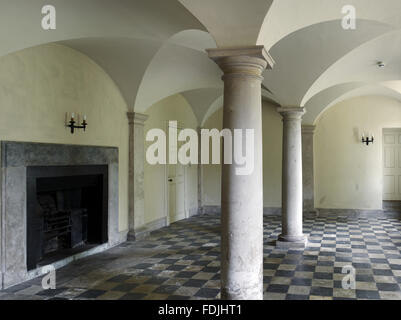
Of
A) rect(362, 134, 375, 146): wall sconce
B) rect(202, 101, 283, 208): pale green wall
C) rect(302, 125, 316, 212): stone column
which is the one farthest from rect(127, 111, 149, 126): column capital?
rect(362, 134, 375, 146): wall sconce

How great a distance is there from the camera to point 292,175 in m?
8.18

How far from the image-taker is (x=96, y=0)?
200 inches

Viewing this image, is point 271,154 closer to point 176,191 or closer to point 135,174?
point 176,191

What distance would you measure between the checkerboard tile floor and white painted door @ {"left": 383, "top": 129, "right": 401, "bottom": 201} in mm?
3726

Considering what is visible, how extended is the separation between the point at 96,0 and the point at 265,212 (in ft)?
32.7

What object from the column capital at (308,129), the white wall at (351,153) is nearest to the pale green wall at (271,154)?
the column capital at (308,129)

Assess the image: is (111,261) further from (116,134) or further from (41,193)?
(116,134)

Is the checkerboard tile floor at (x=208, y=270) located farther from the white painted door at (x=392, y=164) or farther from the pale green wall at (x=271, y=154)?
the white painted door at (x=392, y=164)

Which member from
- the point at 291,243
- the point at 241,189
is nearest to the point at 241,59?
the point at 241,189

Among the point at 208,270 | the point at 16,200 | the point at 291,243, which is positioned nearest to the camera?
the point at 16,200

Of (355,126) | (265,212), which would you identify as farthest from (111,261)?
(355,126)

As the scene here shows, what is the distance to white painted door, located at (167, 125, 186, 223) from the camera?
38.3ft

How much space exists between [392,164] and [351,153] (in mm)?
1559
